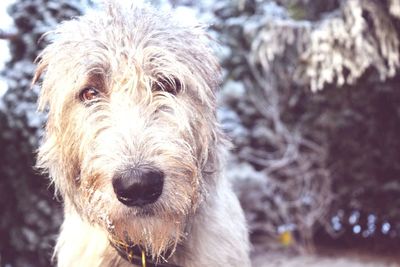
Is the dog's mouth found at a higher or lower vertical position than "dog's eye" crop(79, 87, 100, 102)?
lower

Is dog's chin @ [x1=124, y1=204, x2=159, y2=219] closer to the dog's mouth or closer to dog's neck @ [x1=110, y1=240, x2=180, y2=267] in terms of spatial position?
the dog's mouth

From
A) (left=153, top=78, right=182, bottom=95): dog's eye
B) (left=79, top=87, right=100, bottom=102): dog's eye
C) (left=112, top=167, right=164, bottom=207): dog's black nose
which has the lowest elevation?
(left=112, top=167, right=164, bottom=207): dog's black nose

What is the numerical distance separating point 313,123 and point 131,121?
5.54 metres

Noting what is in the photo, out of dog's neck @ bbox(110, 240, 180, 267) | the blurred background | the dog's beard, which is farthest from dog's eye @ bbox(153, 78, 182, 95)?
the blurred background

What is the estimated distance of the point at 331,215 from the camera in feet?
27.2

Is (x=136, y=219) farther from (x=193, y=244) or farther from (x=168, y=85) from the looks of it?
(x=168, y=85)

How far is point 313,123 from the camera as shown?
26.4 feet

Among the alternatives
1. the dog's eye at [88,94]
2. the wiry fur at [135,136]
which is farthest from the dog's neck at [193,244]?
the dog's eye at [88,94]

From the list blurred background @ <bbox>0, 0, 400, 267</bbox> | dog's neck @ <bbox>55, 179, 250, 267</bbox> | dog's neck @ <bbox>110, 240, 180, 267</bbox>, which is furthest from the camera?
blurred background @ <bbox>0, 0, 400, 267</bbox>

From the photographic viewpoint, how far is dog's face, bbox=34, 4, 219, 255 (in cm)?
266

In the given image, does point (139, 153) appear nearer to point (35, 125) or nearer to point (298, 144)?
point (35, 125)

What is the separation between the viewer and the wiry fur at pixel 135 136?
272cm

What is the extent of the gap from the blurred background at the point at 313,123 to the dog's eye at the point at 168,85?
3277mm

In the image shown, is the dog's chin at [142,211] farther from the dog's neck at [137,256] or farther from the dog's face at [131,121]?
the dog's neck at [137,256]
